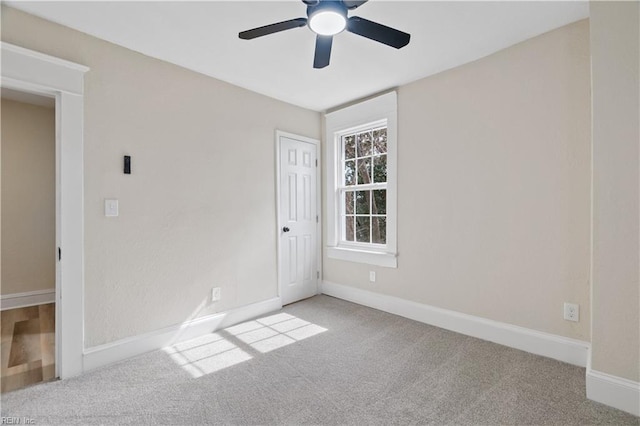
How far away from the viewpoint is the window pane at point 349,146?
155 inches

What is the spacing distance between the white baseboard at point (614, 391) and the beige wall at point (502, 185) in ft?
1.56

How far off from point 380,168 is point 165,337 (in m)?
2.80

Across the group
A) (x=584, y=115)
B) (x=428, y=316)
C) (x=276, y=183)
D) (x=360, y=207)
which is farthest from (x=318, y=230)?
(x=584, y=115)

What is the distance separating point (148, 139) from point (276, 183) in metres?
1.42

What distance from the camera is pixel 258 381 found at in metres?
2.09

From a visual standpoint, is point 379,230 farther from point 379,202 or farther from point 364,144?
point 364,144

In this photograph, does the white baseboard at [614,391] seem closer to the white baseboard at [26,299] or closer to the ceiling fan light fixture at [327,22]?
the ceiling fan light fixture at [327,22]

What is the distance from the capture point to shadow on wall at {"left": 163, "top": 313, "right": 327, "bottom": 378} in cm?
236

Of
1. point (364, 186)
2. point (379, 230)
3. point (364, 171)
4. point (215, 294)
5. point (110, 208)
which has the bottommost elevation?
point (215, 294)

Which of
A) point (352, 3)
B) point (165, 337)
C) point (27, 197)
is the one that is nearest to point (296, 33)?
point (352, 3)

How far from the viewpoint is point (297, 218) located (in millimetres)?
3889

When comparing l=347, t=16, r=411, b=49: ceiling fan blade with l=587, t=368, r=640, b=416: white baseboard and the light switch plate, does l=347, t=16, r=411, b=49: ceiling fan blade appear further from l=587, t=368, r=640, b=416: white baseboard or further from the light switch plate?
l=587, t=368, r=640, b=416: white baseboard

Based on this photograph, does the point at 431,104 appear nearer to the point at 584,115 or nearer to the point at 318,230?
the point at 584,115

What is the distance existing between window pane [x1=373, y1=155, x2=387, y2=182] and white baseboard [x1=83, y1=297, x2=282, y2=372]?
1.95 metres
